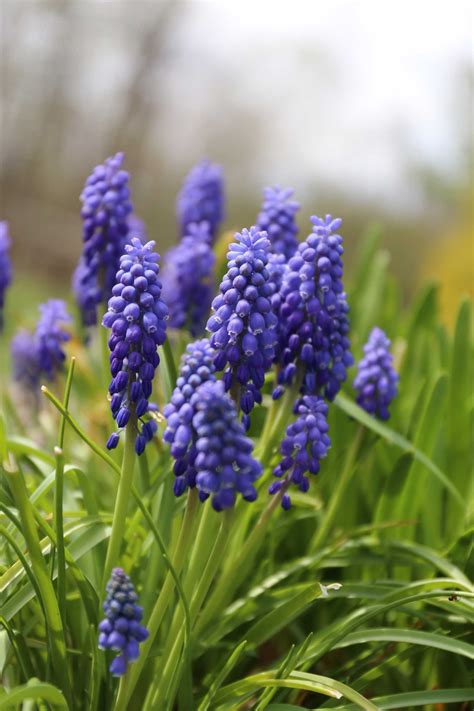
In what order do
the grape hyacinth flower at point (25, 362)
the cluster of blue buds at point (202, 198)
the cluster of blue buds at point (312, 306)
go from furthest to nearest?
the grape hyacinth flower at point (25, 362)
the cluster of blue buds at point (202, 198)
the cluster of blue buds at point (312, 306)

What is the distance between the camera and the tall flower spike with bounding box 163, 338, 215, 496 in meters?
2.07

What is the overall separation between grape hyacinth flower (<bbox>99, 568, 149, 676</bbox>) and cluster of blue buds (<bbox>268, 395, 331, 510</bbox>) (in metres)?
0.63

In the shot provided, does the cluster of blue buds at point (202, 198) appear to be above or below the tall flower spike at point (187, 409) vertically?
above

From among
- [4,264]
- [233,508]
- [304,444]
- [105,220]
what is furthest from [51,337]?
[233,508]

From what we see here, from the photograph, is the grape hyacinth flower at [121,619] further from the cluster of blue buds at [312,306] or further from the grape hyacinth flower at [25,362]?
the grape hyacinth flower at [25,362]

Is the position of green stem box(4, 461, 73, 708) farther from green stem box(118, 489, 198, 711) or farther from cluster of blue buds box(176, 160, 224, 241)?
cluster of blue buds box(176, 160, 224, 241)

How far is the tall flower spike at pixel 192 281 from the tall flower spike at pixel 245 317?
1.48 metres

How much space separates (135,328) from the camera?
2.15 metres

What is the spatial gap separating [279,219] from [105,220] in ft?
2.41

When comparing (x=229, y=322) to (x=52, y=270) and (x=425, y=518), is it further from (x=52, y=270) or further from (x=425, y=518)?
(x=52, y=270)

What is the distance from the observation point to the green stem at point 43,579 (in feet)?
6.95

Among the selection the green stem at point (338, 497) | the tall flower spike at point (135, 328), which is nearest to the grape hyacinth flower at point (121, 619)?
the tall flower spike at point (135, 328)

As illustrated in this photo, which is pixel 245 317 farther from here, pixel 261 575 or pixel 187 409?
pixel 261 575

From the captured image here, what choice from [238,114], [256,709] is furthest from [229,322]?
[238,114]
